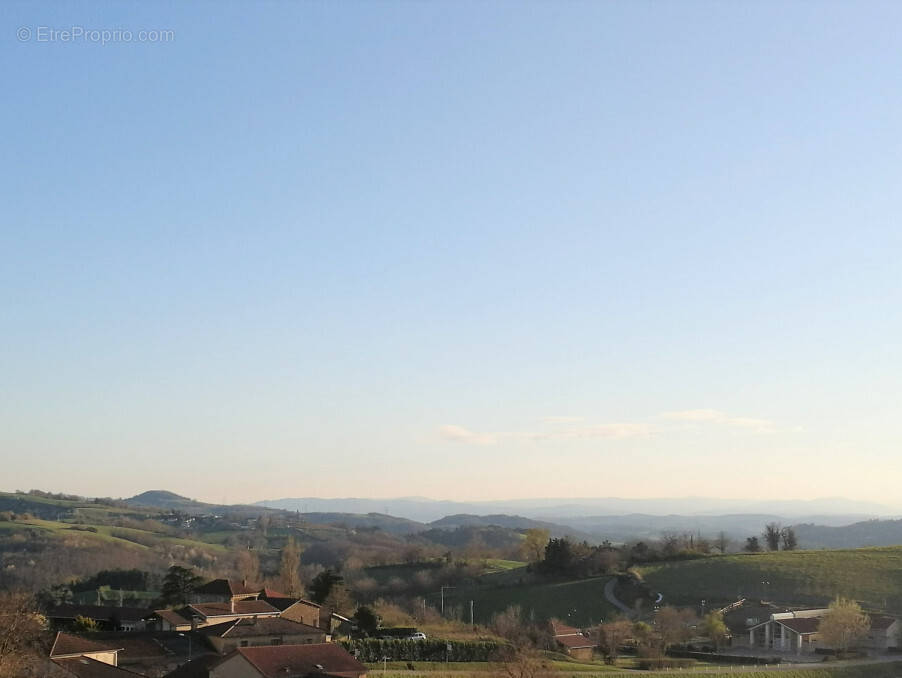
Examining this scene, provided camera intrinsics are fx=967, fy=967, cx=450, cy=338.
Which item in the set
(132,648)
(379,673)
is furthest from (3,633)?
(379,673)

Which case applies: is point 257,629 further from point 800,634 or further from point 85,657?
point 800,634

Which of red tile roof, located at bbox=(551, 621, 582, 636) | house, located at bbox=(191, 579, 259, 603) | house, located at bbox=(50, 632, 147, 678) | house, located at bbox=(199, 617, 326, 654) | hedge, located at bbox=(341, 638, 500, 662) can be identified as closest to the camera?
house, located at bbox=(50, 632, 147, 678)

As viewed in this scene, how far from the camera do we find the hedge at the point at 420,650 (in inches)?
2173

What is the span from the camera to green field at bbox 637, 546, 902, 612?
8125cm

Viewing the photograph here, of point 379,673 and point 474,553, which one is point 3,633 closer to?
point 379,673

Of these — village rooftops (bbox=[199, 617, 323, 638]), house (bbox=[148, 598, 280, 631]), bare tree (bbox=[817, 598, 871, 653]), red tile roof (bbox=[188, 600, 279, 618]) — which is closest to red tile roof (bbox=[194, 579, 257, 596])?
house (bbox=[148, 598, 280, 631])

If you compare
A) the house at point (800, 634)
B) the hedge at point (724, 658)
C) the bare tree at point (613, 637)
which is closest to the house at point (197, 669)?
the bare tree at point (613, 637)

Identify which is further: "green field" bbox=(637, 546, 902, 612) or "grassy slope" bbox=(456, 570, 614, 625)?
"grassy slope" bbox=(456, 570, 614, 625)

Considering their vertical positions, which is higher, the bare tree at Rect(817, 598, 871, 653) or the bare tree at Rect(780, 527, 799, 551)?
the bare tree at Rect(780, 527, 799, 551)

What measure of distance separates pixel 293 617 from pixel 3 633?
20867 millimetres

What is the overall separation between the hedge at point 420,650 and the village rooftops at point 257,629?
2786mm

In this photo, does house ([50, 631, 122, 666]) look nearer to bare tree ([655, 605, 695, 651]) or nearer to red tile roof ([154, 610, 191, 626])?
red tile roof ([154, 610, 191, 626])

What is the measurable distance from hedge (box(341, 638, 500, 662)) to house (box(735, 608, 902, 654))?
22703 mm

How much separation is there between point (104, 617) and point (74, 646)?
17087mm
